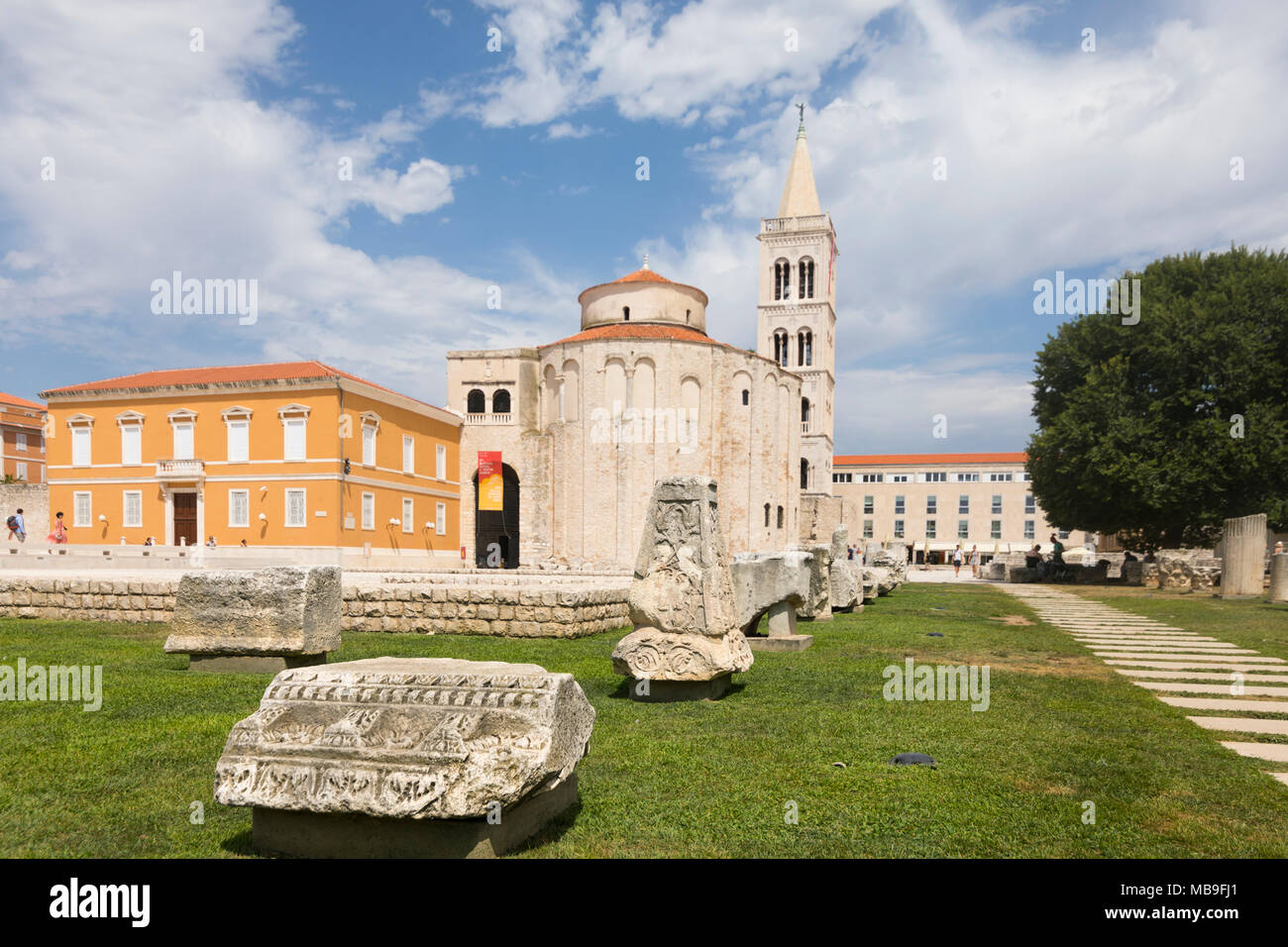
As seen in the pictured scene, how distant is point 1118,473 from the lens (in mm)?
27094

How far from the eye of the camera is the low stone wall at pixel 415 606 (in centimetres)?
1062

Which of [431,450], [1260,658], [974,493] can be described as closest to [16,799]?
[1260,658]

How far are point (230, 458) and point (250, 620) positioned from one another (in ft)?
89.2

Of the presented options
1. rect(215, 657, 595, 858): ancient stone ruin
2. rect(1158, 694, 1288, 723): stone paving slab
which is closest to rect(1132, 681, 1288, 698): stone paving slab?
rect(1158, 694, 1288, 723): stone paving slab

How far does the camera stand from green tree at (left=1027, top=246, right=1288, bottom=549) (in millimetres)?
26203

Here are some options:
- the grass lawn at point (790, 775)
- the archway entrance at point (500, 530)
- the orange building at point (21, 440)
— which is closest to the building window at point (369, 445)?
the archway entrance at point (500, 530)

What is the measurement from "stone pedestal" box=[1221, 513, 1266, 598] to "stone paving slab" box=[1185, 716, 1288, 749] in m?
15.5

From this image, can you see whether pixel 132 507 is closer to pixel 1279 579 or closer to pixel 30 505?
pixel 30 505

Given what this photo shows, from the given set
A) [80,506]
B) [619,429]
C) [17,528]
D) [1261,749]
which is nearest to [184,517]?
[80,506]

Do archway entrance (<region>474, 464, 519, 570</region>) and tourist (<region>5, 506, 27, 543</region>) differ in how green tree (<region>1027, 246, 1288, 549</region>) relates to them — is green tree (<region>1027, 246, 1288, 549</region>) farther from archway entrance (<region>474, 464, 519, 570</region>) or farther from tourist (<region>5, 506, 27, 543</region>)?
tourist (<region>5, 506, 27, 543</region>)

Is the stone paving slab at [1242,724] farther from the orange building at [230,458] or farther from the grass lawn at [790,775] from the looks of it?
the orange building at [230,458]

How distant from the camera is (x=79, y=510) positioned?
32500mm
